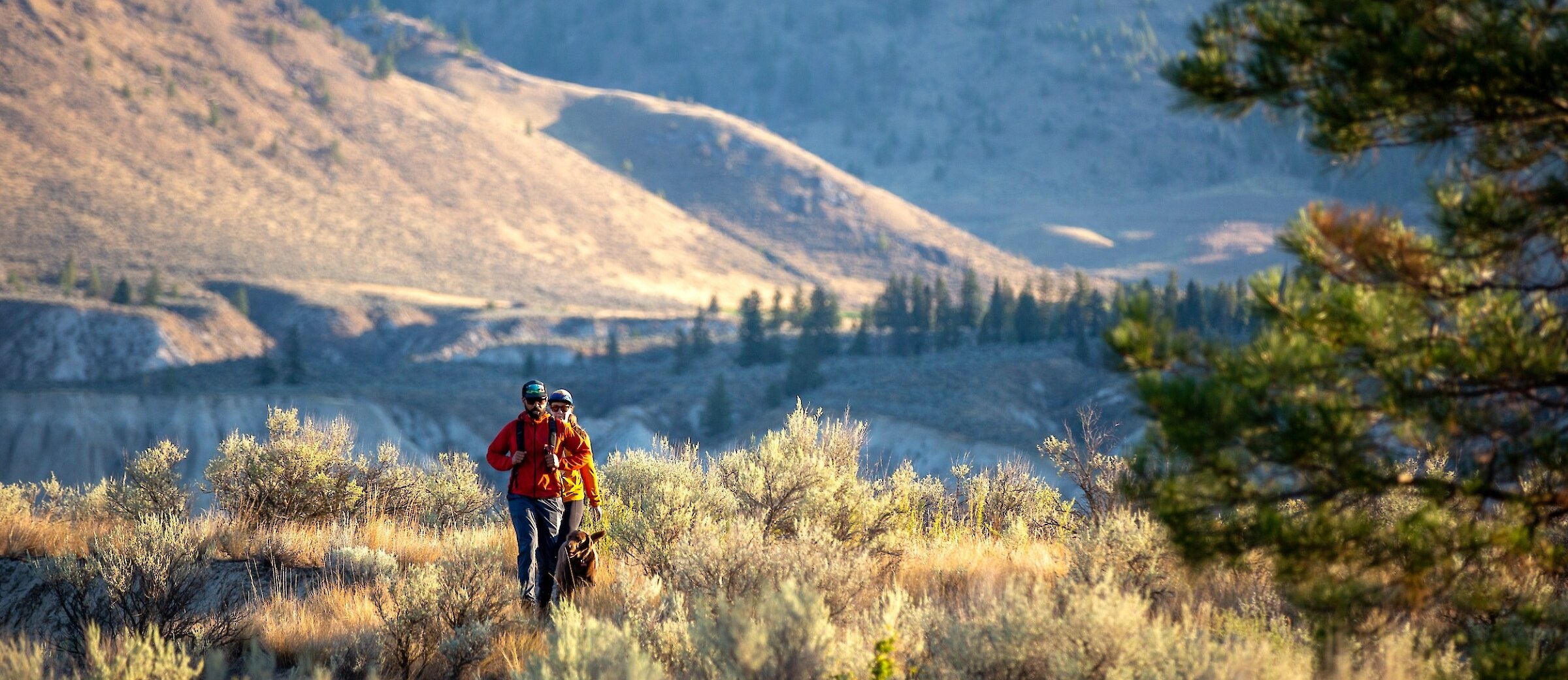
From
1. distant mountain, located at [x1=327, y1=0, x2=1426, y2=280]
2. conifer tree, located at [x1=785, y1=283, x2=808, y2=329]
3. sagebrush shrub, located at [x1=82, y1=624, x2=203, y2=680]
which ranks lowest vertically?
sagebrush shrub, located at [x1=82, y1=624, x2=203, y2=680]

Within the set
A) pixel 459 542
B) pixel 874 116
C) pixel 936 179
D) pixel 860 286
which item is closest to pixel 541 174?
pixel 860 286

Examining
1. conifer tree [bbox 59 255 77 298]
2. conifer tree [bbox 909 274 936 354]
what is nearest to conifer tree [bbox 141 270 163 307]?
conifer tree [bbox 59 255 77 298]

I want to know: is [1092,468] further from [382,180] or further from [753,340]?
[382,180]

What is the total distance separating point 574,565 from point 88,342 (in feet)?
185

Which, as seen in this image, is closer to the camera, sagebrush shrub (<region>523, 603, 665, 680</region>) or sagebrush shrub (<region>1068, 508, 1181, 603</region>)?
sagebrush shrub (<region>523, 603, 665, 680</region>)

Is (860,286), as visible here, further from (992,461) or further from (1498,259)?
(1498,259)

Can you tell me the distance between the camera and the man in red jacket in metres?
8.00

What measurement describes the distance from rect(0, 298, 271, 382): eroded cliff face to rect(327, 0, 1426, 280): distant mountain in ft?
255

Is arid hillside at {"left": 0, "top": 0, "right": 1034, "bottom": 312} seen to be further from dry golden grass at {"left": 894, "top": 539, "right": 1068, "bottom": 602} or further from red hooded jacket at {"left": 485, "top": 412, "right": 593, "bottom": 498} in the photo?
dry golden grass at {"left": 894, "top": 539, "right": 1068, "bottom": 602}

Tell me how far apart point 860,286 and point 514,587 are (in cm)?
8763

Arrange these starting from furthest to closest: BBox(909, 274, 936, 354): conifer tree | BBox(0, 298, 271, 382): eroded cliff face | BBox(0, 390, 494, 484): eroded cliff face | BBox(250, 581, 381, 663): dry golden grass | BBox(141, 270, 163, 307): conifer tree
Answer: BBox(909, 274, 936, 354): conifer tree → BBox(141, 270, 163, 307): conifer tree → BBox(0, 298, 271, 382): eroded cliff face → BBox(0, 390, 494, 484): eroded cliff face → BBox(250, 581, 381, 663): dry golden grass

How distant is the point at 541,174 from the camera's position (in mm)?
96688

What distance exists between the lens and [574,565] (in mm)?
7910

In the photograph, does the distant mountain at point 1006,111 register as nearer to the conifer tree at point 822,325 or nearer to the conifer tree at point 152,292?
the conifer tree at point 822,325
